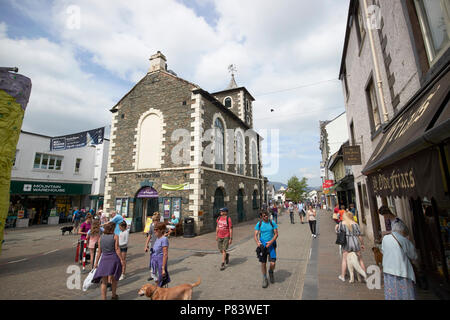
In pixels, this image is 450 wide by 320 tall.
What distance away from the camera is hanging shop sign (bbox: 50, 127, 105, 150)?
47.2 feet

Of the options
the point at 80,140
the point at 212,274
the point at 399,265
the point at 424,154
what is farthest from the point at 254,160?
the point at 424,154

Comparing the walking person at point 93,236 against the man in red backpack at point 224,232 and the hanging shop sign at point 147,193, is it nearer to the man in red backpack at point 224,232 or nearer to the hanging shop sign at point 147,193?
the man in red backpack at point 224,232

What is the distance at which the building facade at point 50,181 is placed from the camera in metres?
18.5

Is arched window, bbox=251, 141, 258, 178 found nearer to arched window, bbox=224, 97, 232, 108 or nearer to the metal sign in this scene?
arched window, bbox=224, 97, 232, 108

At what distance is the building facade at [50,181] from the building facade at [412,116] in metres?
24.8

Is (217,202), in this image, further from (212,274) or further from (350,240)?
(350,240)

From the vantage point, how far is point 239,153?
1956cm

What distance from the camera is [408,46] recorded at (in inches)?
182

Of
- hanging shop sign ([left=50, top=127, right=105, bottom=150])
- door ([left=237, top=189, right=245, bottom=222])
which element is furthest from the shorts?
door ([left=237, top=189, right=245, bottom=222])

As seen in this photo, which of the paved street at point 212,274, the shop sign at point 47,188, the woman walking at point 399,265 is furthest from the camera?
the shop sign at point 47,188

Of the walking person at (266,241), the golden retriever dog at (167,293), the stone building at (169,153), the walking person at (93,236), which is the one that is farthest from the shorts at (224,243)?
the stone building at (169,153)

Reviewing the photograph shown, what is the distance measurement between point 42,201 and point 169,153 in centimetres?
1693

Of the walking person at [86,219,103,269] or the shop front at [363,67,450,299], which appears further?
the walking person at [86,219,103,269]
